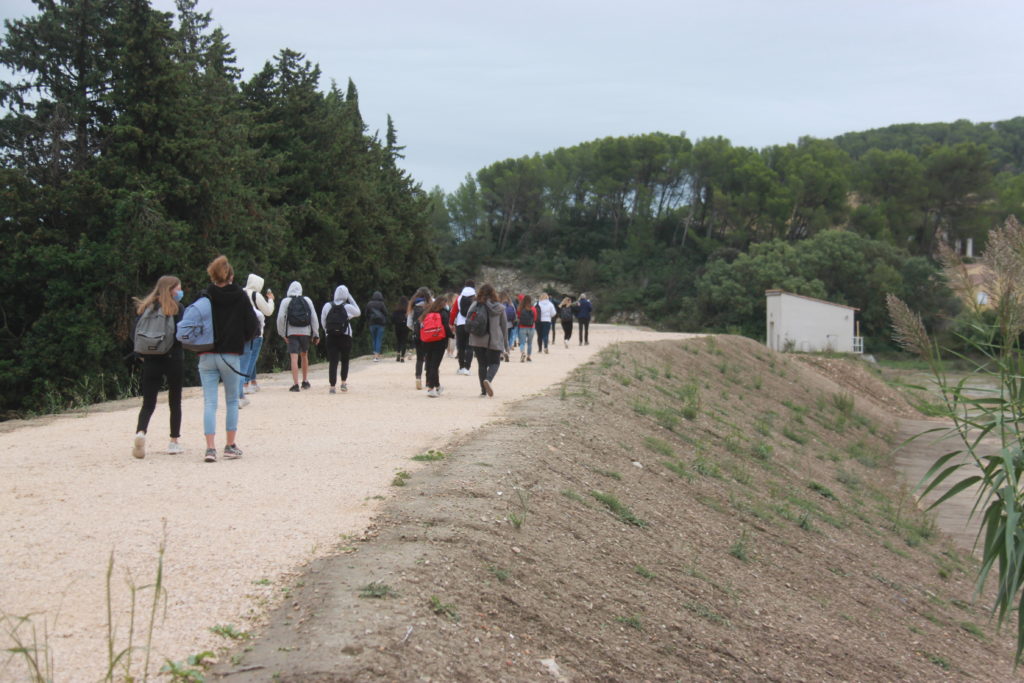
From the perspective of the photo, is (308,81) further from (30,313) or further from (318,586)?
(318,586)

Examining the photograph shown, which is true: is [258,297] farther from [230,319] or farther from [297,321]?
[230,319]

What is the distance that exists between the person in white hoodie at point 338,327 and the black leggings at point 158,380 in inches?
249

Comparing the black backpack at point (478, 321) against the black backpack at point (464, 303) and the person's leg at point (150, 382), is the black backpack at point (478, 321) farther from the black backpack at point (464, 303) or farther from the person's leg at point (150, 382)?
the person's leg at point (150, 382)

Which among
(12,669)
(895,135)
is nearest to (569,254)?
(895,135)

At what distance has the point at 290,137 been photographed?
144 ft

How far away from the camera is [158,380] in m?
9.64

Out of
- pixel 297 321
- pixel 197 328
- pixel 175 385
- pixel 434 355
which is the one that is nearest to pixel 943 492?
pixel 434 355

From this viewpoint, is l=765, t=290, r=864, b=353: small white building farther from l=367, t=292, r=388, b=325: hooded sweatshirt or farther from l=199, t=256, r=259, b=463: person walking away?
l=199, t=256, r=259, b=463: person walking away

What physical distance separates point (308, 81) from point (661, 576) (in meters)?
40.8

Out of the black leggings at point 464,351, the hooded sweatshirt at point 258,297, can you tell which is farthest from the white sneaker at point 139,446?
the black leggings at point 464,351

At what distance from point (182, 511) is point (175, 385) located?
2895 millimetres

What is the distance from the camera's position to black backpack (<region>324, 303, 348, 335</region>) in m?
16.1

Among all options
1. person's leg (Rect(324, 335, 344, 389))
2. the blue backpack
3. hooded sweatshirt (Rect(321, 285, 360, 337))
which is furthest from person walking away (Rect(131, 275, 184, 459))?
person's leg (Rect(324, 335, 344, 389))

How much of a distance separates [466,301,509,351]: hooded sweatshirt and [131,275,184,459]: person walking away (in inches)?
247
